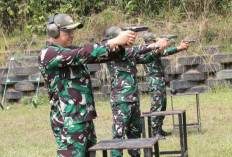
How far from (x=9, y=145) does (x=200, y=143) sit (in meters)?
3.60

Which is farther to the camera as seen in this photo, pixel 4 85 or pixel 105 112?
pixel 4 85

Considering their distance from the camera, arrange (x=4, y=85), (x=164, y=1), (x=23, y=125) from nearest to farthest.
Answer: (x=23, y=125) → (x=4, y=85) → (x=164, y=1)

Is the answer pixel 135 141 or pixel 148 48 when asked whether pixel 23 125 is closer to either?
pixel 148 48

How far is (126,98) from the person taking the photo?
23.7ft

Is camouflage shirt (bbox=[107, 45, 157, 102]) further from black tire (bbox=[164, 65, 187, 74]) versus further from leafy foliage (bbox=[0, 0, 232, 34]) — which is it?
leafy foliage (bbox=[0, 0, 232, 34])

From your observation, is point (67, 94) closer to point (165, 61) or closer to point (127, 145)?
point (127, 145)

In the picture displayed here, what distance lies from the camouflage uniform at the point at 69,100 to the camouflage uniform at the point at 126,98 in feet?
7.47

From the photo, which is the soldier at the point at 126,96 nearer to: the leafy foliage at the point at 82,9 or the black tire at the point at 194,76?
the black tire at the point at 194,76

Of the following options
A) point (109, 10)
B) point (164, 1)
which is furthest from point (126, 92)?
point (164, 1)

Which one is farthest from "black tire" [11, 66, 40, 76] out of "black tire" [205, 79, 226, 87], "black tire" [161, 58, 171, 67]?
"black tire" [205, 79, 226, 87]

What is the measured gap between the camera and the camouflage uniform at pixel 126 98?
7160mm

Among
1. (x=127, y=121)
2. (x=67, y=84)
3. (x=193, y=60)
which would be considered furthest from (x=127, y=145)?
(x=193, y=60)

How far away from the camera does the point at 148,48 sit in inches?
268

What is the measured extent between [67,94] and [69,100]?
6 cm
